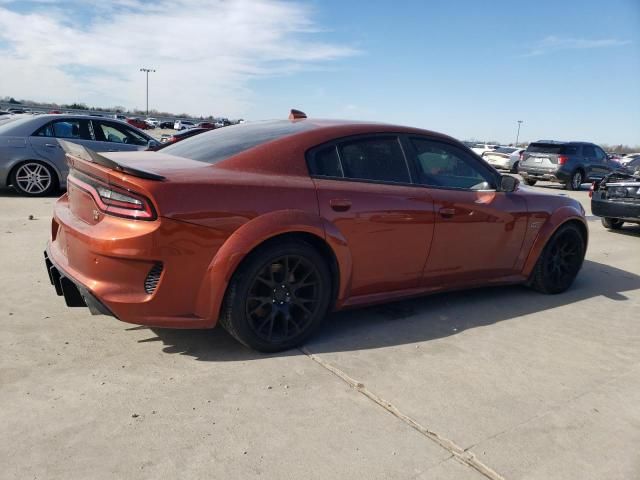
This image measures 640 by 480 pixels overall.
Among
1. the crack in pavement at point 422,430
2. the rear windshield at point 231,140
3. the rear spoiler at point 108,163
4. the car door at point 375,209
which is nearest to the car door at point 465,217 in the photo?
the car door at point 375,209

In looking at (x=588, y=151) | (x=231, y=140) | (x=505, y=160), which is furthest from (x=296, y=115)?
(x=505, y=160)

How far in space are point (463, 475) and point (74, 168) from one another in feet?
9.39

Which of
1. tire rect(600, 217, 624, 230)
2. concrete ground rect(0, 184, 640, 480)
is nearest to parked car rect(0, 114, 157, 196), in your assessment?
concrete ground rect(0, 184, 640, 480)

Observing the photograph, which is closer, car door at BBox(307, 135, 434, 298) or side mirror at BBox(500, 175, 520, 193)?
car door at BBox(307, 135, 434, 298)

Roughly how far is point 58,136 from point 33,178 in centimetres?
82

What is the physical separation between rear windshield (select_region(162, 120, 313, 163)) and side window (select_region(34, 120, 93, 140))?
5.83 meters

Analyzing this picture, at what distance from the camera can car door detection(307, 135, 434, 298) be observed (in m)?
3.39

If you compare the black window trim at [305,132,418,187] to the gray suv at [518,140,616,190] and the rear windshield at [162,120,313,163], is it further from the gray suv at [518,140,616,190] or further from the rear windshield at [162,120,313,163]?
the gray suv at [518,140,616,190]

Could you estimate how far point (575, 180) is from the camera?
57.5 ft

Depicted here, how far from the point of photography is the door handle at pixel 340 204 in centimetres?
333

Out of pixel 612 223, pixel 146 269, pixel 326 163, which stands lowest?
pixel 612 223

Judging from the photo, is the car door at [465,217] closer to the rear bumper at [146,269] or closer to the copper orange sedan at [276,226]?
the copper orange sedan at [276,226]

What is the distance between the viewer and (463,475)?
2252 millimetres

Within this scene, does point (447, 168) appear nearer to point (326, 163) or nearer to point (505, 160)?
point (326, 163)
